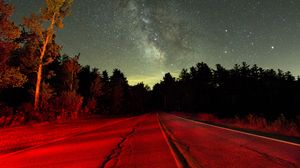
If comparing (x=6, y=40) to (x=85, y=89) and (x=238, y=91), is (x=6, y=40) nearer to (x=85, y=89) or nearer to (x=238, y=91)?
(x=85, y=89)

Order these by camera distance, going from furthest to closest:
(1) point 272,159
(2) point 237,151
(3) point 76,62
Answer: (3) point 76,62
(2) point 237,151
(1) point 272,159

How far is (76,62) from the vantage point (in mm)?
50500

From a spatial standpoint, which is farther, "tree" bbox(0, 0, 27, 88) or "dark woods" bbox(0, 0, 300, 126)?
"dark woods" bbox(0, 0, 300, 126)

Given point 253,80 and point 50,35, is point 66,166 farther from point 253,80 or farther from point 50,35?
point 253,80

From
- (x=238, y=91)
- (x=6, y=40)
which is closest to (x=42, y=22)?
(x=6, y=40)

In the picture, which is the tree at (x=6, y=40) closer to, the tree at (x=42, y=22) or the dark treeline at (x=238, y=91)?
the tree at (x=42, y=22)

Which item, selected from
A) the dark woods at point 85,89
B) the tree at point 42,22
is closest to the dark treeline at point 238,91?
the dark woods at point 85,89

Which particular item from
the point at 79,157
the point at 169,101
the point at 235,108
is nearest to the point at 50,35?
the point at 79,157

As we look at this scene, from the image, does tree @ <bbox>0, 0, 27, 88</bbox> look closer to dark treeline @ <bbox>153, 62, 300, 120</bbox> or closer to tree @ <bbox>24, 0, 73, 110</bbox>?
tree @ <bbox>24, 0, 73, 110</bbox>

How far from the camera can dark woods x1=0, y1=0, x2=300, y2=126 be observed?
99.3 ft

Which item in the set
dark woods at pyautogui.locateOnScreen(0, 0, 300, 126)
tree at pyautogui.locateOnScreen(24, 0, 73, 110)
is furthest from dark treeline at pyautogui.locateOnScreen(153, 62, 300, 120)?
tree at pyautogui.locateOnScreen(24, 0, 73, 110)

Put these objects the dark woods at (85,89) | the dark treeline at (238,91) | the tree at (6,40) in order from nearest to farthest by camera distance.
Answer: the tree at (6,40), the dark woods at (85,89), the dark treeline at (238,91)

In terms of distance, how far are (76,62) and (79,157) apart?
139 feet

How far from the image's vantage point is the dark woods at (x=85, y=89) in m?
30.3
